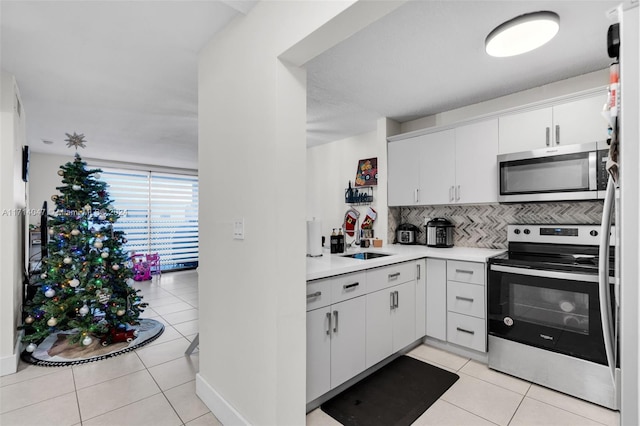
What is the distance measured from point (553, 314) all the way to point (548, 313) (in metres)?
0.03

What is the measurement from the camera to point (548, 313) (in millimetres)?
2184

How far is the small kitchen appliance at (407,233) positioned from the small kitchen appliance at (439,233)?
0.84 feet

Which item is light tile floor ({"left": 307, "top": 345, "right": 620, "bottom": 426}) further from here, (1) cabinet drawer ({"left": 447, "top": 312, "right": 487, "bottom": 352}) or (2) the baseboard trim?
(2) the baseboard trim

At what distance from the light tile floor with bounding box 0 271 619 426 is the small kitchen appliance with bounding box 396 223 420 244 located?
1147mm

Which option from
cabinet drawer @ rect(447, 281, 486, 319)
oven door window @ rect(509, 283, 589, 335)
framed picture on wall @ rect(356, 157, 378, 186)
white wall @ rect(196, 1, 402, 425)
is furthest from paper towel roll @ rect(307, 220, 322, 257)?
framed picture on wall @ rect(356, 157, 378, 186)

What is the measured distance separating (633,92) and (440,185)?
252 centimetres

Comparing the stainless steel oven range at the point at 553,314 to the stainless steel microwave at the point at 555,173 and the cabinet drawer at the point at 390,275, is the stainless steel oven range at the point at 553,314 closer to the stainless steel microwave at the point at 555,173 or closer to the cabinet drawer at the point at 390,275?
the stainless steel microwave at the point at 555,173

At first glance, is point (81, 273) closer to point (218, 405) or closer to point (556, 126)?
point (218, 405)

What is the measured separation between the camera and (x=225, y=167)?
1.88 meters

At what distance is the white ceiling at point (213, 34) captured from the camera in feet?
5.73

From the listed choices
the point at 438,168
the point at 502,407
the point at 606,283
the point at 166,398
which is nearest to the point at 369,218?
the point at 438,168

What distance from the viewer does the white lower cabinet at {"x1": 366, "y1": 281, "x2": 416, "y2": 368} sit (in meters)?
2.30

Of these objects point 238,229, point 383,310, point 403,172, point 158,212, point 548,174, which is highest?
point 403,172

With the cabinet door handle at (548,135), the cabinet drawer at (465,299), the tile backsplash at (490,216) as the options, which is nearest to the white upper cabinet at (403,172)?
the tile backsplash at (490,216)
